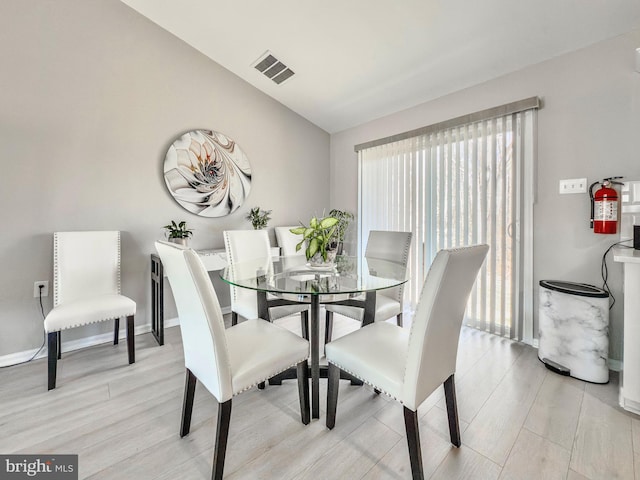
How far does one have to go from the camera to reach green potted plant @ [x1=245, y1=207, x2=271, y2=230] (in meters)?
3.32

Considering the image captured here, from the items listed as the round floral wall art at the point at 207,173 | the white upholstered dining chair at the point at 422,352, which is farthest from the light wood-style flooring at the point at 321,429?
the round floral wall art at the point at 207,173

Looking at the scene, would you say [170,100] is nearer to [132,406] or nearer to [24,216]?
[24,216]

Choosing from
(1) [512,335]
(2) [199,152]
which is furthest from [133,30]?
(1) [512,335]

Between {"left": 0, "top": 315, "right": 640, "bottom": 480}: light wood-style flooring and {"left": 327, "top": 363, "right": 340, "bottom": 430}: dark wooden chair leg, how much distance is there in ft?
0.22

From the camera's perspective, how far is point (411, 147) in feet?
10.4

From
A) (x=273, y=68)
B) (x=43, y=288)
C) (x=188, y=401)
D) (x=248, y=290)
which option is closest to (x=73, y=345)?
(x=43, y=288)

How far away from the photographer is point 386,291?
2342mm

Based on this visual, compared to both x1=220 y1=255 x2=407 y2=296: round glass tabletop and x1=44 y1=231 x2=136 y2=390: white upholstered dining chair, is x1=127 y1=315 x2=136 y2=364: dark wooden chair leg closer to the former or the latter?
x1=44 y1=231 x2=136 y2=390: white upholstered dining chair

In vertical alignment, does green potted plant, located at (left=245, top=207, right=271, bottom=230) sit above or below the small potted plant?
above

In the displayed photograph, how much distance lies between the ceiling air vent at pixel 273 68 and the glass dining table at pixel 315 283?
2075 mm

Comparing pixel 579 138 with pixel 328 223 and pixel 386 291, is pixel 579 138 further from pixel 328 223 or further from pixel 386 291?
pixel 328 223

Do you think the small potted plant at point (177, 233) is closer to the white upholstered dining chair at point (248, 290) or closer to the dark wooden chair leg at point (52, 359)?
the white upholstered dining chair at point (248, 290)

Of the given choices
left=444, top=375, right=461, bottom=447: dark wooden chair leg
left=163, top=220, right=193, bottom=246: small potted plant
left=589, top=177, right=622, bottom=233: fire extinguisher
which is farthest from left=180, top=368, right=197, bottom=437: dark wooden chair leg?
left=589, top=177, right=622, bottom=233: fire extinguisher

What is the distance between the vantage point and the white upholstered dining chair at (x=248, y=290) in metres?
2.05
